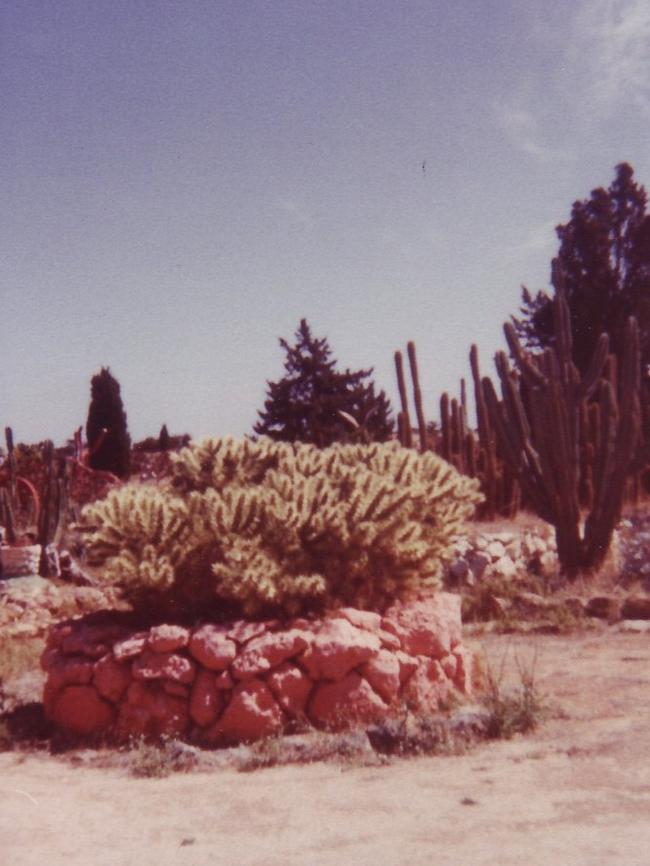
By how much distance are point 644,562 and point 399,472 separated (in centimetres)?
597

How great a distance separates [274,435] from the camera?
2212cm

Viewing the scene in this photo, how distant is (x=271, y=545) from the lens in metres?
6.24

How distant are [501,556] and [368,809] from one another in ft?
25.9

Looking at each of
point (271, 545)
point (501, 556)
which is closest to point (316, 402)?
point (501, 556)

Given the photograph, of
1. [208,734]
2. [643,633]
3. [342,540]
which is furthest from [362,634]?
[643,633]

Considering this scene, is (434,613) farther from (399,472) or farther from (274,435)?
(274,435)

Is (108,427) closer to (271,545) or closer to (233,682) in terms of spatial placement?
(271,545)

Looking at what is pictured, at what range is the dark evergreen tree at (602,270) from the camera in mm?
29078

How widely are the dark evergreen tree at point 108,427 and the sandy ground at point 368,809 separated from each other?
2513cm

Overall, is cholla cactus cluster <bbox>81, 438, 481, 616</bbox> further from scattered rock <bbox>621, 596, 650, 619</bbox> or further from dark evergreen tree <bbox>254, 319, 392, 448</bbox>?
dark evergreen tree <bbox>254, 319, 392, 448</bbox>

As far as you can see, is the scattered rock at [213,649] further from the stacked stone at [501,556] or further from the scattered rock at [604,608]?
the stacked stone at [501,556]

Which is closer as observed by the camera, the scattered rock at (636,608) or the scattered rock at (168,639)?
the scattered rock at (168,639)

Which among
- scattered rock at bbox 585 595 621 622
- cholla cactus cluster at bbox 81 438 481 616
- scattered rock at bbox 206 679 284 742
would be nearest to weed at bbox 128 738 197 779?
scattered rock at bbox 206 679 284 742

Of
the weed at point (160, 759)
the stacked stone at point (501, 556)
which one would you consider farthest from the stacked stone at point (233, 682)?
the stacked stone at point (501, 556)
